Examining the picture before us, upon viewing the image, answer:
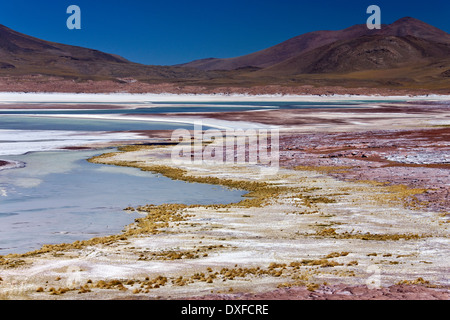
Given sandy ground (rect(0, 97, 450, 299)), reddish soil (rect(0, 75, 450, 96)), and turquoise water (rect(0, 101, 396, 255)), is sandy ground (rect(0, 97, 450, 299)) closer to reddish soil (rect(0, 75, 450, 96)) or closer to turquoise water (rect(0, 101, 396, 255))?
turquoise water (rect(0, 101, 396, 255))

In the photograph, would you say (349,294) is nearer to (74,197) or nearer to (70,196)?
(74,197)

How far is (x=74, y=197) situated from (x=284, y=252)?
1092cm

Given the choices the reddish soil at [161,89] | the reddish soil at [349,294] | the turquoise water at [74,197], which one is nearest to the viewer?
the reddish soil at [349,294]

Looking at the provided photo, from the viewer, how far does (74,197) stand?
2209 centimetres

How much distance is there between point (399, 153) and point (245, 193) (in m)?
12.8

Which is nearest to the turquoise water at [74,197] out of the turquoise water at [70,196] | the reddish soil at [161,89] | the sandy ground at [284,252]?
the turquoise water at [70,196]

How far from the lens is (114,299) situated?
10.0 metres

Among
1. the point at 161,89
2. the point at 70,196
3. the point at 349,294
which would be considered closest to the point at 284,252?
the point at 349,294

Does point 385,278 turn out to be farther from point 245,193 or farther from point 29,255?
point 245,193

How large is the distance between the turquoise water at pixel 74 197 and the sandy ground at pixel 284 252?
1.80 meters

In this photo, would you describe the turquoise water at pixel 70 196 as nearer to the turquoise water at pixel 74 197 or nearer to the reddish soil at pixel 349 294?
the turquoise water at pixel 74 197

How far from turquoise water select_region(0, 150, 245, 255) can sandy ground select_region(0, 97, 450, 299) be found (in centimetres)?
180

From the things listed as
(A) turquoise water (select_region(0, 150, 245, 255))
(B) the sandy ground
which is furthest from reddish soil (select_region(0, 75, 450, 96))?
(B) the sandy ground

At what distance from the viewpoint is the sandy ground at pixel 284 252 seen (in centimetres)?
1057
